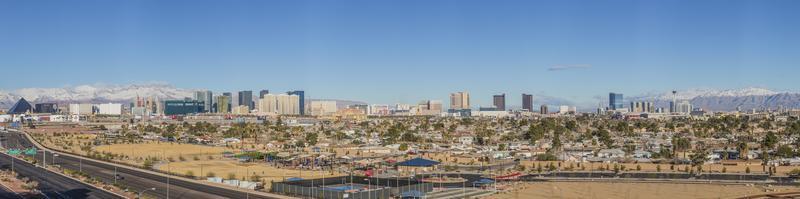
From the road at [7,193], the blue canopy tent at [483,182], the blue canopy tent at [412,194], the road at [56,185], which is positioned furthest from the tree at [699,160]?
the road at [7,193]

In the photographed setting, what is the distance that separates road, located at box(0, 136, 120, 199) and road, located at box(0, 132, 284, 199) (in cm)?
252

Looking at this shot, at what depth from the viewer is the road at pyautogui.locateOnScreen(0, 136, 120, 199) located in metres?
52.0

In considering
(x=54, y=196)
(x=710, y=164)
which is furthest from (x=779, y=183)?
(x=54, y=196)

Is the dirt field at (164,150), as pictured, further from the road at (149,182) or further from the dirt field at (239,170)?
the road at (149,182)

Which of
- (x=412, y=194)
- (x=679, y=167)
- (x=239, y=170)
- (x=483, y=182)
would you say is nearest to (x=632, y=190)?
(x=483, y=182)

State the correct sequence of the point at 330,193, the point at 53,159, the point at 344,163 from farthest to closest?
1. the point at 53,159
2. the point at 344,163
3. the point at 330,193

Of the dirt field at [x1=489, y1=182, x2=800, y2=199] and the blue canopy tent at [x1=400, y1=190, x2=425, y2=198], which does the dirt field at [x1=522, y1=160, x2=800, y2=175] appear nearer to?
the dirt field at [x1=489, y1=182, x2=800, y2=199]

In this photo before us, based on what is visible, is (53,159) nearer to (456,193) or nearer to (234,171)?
(234,171)

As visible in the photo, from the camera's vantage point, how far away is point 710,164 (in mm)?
69750

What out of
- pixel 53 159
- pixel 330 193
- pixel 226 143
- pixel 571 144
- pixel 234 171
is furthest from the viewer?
pixel 226 143

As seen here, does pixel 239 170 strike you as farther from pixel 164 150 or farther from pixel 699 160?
pixel 699 160

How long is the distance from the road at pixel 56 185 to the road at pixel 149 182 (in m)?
2.52

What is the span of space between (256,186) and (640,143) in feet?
197

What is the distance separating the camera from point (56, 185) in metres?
58.3
